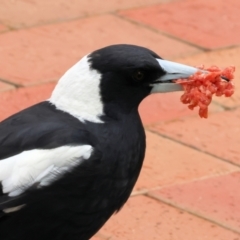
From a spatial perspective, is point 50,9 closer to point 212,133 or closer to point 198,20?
point 198,20

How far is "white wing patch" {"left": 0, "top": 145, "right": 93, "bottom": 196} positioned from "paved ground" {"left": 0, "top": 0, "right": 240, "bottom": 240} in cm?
63

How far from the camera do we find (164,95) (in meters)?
4.32

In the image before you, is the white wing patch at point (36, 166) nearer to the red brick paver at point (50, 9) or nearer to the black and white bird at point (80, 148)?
the black and white bird at point (80, 148)

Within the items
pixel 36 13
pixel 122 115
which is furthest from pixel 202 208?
pixel 36 13

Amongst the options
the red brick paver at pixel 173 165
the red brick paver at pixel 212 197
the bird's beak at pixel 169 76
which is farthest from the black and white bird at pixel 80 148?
the red brick paver at pixel 173 165

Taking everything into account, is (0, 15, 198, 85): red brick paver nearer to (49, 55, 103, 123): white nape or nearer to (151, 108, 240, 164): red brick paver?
(151, 108, 240, 164): red brick paver

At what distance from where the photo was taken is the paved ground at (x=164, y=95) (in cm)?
351

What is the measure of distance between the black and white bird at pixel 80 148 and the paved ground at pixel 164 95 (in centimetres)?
53

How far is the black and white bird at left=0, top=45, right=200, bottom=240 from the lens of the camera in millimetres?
2809

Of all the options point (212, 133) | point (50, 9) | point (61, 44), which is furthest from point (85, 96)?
point (50, 9)

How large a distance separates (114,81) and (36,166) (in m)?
0.33

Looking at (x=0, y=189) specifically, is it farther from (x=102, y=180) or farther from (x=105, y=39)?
(x=105, y=39)

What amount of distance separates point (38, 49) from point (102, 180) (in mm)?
1922

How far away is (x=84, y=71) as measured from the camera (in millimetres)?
2936
